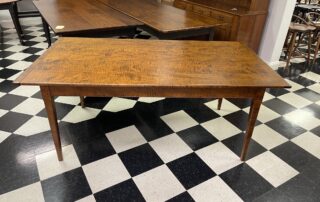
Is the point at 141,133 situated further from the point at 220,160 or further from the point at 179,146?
the point at 220,160

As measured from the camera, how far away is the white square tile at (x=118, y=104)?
252cm

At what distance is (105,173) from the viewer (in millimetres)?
1760

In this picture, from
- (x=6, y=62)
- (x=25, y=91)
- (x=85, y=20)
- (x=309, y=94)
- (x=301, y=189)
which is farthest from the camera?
(x=6, y=62)

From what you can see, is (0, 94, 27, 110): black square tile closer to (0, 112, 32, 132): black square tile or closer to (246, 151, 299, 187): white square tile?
(0, 112, 32, 132): black square tile

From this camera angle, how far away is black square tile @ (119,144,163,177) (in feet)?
5.95

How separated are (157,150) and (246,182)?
0.72 m

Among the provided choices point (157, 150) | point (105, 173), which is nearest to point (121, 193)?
point (105, 173)

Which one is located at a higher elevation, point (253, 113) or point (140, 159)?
point (253, 113)

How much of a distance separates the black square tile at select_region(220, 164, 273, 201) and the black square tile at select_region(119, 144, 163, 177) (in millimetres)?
534

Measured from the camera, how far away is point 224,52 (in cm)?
192

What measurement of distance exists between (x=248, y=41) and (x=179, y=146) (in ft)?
6.83

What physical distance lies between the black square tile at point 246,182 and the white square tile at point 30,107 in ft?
6.22

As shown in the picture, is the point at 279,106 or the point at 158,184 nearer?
the point at 158,184

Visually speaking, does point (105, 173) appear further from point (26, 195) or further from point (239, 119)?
point (239, 119)
